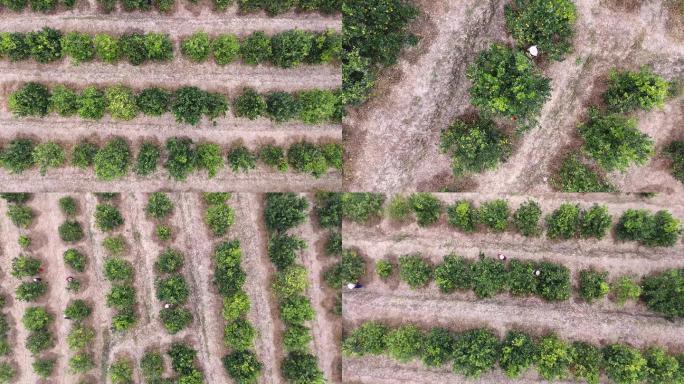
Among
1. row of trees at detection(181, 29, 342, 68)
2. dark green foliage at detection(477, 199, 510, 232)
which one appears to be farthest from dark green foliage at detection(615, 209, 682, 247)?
row of trees at detection(181, 29, 342, 68)

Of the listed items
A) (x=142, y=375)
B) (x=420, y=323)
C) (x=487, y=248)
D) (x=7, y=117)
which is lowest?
(x=142, y=375)

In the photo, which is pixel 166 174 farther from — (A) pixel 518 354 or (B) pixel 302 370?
(A) pixel 518 354

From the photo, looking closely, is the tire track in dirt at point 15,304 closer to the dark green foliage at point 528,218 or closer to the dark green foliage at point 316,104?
the dark green foliage at point 316,104

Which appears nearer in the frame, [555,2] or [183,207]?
[555,2]

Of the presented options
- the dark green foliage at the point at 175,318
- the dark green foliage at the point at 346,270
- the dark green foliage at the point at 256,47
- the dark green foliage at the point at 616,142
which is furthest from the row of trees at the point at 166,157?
the dark green foliage at the point at 616,142

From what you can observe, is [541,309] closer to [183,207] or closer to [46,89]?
[183,207]

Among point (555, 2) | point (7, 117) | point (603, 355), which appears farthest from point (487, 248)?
point (7, 117)
